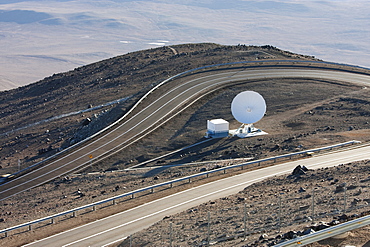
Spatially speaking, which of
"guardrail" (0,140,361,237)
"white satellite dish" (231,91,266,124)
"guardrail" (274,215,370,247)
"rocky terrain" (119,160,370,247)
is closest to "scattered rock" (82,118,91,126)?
"white satellite dish" (231,91,266,124)

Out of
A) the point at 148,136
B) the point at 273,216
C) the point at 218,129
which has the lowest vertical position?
the point at 148,136

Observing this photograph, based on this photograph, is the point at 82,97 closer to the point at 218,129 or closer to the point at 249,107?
the point at 218,129

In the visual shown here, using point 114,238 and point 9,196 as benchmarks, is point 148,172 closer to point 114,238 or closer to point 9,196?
point 9,196

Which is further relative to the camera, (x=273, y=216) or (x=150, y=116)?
(x=150, y=116)

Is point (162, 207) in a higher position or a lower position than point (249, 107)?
lower

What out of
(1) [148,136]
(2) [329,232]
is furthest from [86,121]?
(2) [329,232]

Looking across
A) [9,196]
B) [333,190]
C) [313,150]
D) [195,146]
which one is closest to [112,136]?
[195,146]

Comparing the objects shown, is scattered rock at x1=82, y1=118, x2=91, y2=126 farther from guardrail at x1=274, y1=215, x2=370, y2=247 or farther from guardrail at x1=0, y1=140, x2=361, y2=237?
guardrail at x1=274, y1=215, x2=370, y2=247
